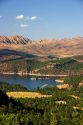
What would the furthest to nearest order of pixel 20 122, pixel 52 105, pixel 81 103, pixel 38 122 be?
pixel 81 103 < pixel 52 105 < pixel 38 122 < pixel 20 122

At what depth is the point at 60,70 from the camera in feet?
621

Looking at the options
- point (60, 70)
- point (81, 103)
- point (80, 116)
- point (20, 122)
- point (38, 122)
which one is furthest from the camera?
point (60, 70)

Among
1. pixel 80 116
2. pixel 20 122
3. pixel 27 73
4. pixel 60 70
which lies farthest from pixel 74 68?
pixel 20 122

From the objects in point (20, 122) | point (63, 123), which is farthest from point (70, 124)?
point (20, 122)

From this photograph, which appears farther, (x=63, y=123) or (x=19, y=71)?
(x=19, y=71)

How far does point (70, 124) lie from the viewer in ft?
178

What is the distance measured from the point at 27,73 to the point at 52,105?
389 feet

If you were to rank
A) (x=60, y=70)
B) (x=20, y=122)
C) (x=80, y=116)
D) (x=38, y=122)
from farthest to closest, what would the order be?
1. (x=60, y=70)
2. (x=80, y=116)
3. (x=38, y=122)
4. (x=20, y=122)

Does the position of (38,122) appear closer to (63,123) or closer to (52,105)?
(63,123)

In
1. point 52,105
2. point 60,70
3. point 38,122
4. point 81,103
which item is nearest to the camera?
point 38,122

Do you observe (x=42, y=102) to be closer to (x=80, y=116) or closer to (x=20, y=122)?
(x=80, y=116)

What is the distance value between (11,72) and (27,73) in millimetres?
7542

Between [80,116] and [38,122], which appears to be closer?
[38,122]

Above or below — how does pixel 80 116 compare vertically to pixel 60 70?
above
